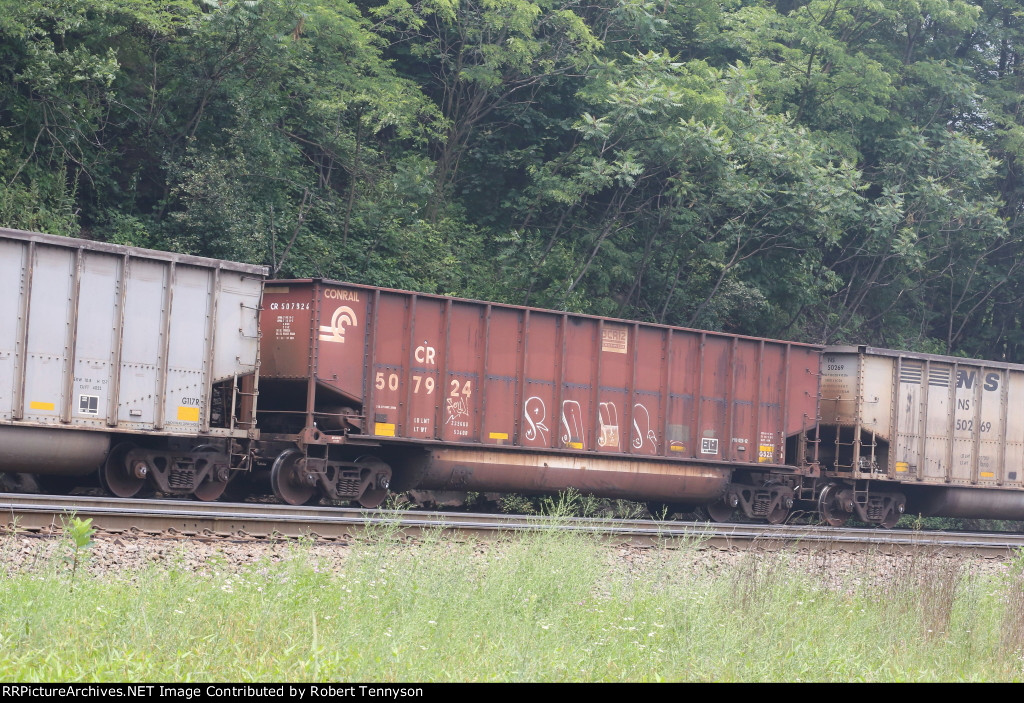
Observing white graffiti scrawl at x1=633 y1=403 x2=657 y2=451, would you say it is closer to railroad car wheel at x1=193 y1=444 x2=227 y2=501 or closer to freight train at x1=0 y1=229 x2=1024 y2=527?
freight train at x1=0 y1=229 x2=1024 y2=527

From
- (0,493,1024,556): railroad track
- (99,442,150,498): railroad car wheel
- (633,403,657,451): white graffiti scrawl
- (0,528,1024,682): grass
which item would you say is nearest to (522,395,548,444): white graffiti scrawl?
(633,403,657,451): white graffiti scrawl

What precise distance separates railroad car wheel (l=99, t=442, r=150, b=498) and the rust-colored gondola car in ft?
6.54

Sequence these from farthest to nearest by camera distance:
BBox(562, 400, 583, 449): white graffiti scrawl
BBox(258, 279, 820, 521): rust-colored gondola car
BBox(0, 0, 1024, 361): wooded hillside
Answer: BBox(0, 0, 1024, 361): wooded hillside
BBox(562, 400, 583, 449): white graffiti scrawl
BBox(258, 279, 820, 521): rust-colored gondola car

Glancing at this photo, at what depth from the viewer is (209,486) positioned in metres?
15.0

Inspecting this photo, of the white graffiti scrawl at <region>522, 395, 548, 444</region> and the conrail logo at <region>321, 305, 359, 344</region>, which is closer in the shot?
the conrail logo at <region>321, 305, 359, 344</region>

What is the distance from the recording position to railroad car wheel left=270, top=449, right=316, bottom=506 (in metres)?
15.3

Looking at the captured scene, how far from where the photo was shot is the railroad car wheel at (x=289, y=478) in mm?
15344

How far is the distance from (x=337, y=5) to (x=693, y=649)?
19888mm

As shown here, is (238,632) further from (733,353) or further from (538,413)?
(733,353)

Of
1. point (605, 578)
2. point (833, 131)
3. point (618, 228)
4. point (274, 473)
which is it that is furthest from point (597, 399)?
point (833, 131)

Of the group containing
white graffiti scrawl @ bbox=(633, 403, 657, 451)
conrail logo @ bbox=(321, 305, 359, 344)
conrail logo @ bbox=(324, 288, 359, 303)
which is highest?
conrail logo @ bbox=(324, 288, 359, 303)

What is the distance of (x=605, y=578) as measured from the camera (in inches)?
405

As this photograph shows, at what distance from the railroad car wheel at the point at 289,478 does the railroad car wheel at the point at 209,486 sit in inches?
29.1

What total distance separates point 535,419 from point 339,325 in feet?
12.3
